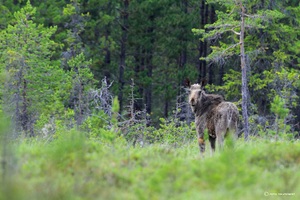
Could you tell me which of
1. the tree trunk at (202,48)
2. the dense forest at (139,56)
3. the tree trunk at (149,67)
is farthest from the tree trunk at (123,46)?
the tree trunk at (202,48)

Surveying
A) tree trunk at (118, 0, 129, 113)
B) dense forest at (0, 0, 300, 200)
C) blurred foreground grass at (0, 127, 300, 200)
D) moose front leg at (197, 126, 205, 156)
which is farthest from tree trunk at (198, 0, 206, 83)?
blurred foreground grass at (0, 127, 300, 200)

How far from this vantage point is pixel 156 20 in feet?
134

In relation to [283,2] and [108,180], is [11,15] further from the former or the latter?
[108,180]

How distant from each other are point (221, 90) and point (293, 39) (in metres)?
4.93

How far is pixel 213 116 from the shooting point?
11.4 meters

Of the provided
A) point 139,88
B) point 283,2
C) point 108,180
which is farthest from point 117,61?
point 108,180

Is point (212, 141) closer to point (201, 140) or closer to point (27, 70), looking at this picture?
point (201, 140)

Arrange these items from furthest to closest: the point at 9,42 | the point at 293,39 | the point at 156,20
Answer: the point at 156,20 < the point at 293,39 < the point at 9,42

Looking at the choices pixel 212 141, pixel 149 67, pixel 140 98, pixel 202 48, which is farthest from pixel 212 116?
pixel 149 67

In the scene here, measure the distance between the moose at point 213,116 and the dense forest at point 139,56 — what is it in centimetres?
925

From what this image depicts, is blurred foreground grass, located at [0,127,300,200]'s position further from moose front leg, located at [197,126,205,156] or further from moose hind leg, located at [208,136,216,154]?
moose hind leg, located at [208,136,216,154]

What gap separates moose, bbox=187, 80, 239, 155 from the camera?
10938mm

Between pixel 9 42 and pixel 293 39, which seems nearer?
pixel 9 42

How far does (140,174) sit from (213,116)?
4.58 m
